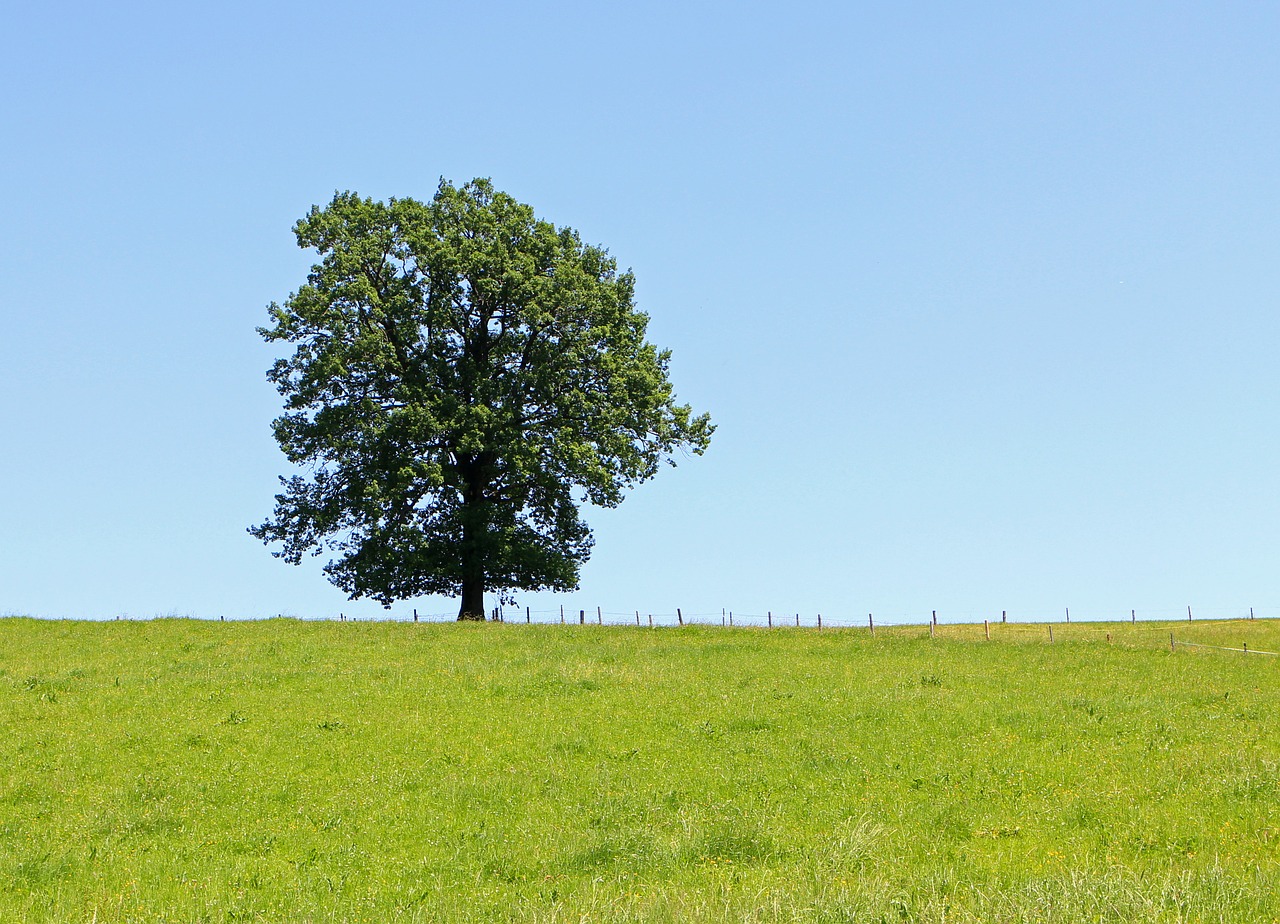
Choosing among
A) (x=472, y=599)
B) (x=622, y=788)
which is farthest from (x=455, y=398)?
(x=622, y=788)

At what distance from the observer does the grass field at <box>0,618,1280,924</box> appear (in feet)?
55.8

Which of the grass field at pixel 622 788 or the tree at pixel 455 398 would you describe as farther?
the tree at pixel 455 398

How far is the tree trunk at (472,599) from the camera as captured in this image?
52000 millimetres

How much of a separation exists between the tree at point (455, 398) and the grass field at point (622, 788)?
10658 millimetres

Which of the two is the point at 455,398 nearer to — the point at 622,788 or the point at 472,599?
the point at 472,599

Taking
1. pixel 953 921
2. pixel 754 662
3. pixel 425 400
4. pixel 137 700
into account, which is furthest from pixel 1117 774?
pixel 425 400

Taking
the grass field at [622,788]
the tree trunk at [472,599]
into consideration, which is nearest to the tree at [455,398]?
the tree trunk at [472,599]

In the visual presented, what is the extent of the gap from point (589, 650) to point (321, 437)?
17.2 m

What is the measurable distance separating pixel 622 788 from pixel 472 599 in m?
29.5

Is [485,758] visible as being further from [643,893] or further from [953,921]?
[953,921]

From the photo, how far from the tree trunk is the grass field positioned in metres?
10.6

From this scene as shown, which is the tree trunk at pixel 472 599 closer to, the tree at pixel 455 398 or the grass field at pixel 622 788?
the tree at pixel 455 398

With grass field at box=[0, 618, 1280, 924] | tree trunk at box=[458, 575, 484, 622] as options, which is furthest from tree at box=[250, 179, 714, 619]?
grass field at box=[0, 618, 1280, 924]

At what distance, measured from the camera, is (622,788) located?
2366 cm
